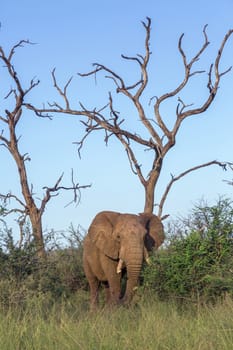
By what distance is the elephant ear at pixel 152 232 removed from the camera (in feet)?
53.9

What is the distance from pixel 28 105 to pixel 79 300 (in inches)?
279

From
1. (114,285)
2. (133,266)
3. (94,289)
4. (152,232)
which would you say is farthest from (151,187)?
(133,266)

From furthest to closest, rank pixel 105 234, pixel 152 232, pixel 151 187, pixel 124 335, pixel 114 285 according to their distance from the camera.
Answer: pixel 151 187, pixel 152 232, pixel 105 234, pixel 114 285, pixel 124 335

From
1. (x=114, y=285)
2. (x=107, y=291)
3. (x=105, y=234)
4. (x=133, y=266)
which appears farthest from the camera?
(x=107, y=291)

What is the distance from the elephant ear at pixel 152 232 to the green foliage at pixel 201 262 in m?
2.15

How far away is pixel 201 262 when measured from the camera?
13.4m

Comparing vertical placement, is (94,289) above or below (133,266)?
below

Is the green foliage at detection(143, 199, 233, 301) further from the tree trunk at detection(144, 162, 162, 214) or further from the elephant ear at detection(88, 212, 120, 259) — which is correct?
the tree trunk at detection(144, 162, 162, 214)

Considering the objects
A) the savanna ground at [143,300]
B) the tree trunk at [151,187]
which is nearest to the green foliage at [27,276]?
the savanna ground at [143,300]

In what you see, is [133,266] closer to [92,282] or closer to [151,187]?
[92,282]

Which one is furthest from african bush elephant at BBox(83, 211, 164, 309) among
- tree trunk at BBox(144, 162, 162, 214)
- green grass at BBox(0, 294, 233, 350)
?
green grass at BBox(0, 294, 233, 350)

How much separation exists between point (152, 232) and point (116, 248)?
90 centimetres

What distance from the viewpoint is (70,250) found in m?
18.6

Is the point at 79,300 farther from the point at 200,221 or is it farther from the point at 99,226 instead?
the point at 200,221
